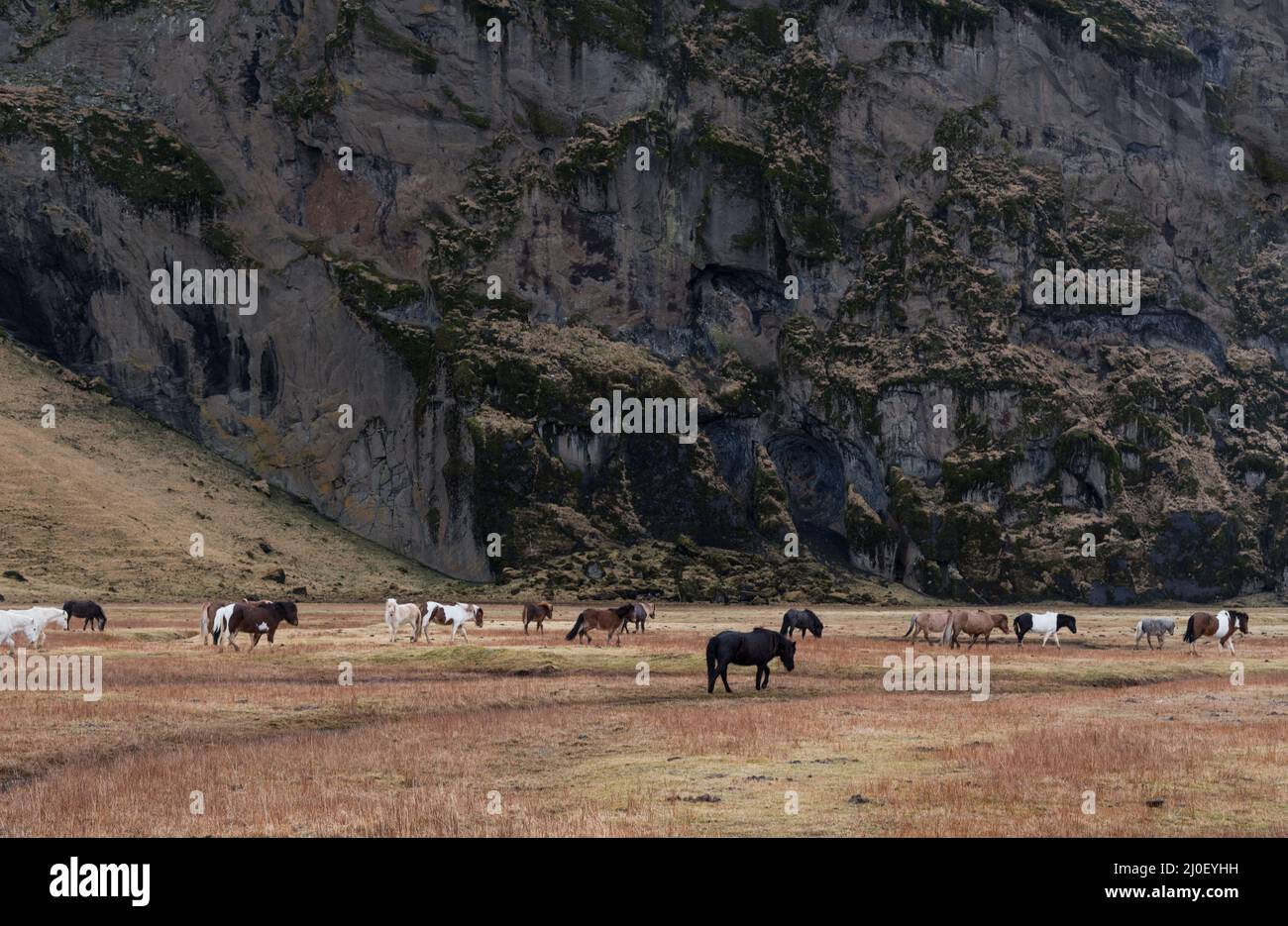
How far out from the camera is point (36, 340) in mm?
138625

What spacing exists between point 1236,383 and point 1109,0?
56.4 m

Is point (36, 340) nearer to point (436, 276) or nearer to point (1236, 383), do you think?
point (436, 276)

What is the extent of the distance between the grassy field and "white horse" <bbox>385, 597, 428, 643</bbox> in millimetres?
7020

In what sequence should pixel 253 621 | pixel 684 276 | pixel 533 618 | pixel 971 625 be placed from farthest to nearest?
pixel 684 276 < pixel 533 618 < pixel 971 625 < pixel 253 621

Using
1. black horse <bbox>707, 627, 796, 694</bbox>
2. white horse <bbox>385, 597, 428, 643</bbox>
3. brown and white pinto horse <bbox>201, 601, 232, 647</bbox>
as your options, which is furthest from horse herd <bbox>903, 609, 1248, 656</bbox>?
brown and white pinto horse <bbox>201, 601, 232, 647</bbox>

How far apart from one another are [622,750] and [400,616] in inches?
1275

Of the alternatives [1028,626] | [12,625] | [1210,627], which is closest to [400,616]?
[12,625]

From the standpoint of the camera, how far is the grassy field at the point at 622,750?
18609 mm

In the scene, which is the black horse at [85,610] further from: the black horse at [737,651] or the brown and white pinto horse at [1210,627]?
the brown and white pinto horse at [1210,627]

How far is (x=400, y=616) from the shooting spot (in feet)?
187

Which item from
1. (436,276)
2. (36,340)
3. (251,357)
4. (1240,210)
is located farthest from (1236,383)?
(36,340)

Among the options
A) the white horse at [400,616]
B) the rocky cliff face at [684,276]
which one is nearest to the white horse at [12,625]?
the white horse at [400,616]

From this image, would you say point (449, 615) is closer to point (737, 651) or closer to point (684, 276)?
point (737, 651)

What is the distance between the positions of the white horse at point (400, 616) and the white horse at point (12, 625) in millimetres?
15388
